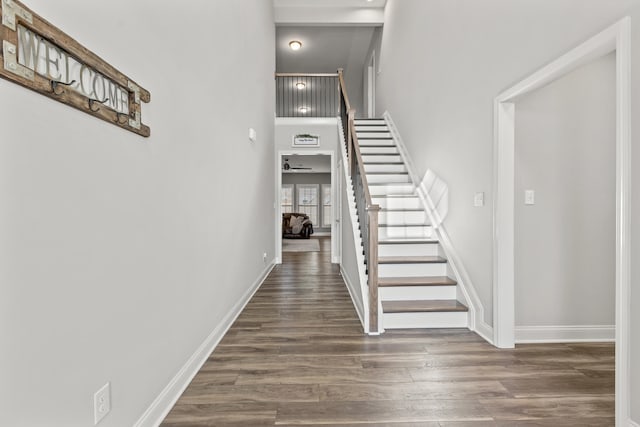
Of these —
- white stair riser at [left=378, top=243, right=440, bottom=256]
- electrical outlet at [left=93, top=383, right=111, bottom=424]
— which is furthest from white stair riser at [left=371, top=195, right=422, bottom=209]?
electrical outlet at [left=93, top=383, right=111, bottom=424]

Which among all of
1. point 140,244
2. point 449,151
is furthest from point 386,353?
point 449,151

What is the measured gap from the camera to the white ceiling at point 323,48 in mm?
7578

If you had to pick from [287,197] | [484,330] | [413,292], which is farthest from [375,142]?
[287,197]

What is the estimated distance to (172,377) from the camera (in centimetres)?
191

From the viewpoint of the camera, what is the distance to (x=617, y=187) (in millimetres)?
1628

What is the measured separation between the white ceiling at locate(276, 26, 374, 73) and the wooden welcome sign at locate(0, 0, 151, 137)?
272 inches

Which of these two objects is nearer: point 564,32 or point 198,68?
point 564,32

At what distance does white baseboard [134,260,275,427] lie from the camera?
168cm

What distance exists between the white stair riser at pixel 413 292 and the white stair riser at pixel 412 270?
26cm

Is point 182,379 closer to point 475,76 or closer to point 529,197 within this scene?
point 529,197

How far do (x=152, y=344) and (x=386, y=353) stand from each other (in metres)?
1.64

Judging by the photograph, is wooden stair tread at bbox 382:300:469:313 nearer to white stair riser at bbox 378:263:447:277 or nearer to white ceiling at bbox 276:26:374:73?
white stair riser at bbox 378:263:447:277

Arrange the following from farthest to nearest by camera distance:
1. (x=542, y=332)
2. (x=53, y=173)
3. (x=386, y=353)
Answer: (x=542, y=332) → (x=386, y=353) → (x=53, y=173)

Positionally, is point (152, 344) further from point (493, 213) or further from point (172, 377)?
point (493, 213)
